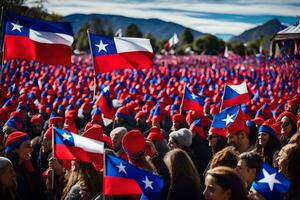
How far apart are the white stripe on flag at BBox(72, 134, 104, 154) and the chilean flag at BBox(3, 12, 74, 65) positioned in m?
4.19

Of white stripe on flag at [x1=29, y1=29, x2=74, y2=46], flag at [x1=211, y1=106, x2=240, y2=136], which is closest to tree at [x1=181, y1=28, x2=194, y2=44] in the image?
white stripe on flag at [x1=29, y1=29, x2=74, y2=46]

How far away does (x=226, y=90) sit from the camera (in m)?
11.5

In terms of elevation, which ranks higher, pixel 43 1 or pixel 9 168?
pixel 9 168

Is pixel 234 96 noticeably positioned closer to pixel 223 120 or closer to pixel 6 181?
pixel 223 120

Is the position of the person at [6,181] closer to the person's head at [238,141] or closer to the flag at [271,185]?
the flag at [271,185]

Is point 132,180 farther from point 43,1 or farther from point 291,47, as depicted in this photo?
point 43,1

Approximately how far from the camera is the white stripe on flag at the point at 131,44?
419 inches

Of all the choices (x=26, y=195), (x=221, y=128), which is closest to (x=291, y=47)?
(x=221, y=128)

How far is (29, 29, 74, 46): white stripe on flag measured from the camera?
9.30 metres

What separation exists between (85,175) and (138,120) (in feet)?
22.2

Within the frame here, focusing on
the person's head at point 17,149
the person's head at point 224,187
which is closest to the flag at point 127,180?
the person's head at point 224,187

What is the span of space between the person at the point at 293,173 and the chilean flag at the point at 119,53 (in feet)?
17.8

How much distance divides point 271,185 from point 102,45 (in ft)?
21.9

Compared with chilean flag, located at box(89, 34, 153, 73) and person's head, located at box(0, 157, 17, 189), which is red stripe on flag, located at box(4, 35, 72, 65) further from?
person's head, located at box(0, 157, 17, 189)
